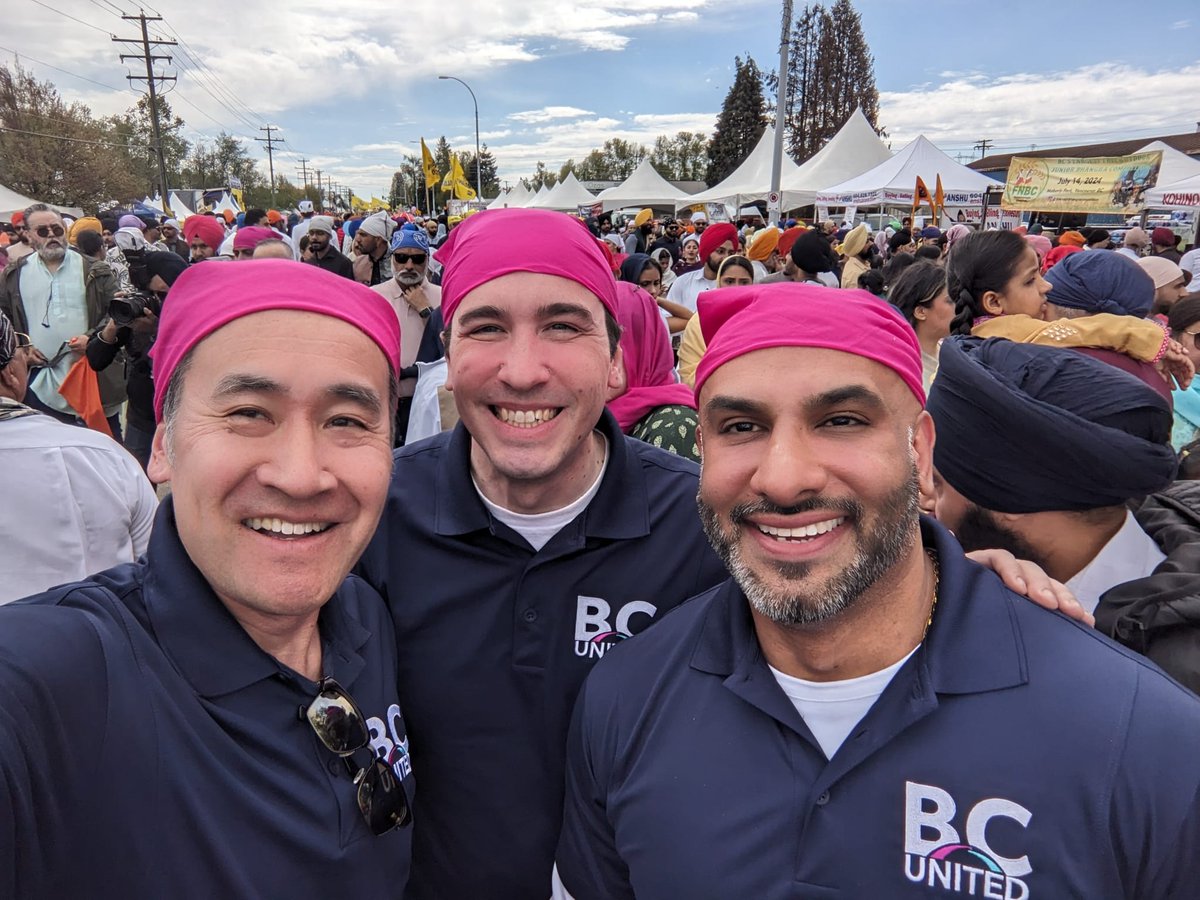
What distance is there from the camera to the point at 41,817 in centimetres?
107

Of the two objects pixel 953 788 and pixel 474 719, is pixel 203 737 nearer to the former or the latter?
pixel 474 719

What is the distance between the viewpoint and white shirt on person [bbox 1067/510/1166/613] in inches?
68.2

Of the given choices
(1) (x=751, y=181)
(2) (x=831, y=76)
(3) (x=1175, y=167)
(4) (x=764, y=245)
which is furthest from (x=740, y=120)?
(4) (x=764, y=245)

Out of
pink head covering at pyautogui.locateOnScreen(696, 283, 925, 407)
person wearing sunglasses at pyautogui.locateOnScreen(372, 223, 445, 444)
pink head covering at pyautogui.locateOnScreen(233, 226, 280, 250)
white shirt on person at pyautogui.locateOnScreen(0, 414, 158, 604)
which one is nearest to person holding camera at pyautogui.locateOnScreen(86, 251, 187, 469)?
person wearing sunglasses at pyautogui.locateOnScreen(372, 223, 445, 444)

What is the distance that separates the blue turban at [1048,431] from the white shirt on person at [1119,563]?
9 centimetres

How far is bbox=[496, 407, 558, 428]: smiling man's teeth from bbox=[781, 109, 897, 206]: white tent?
1982 centimetres

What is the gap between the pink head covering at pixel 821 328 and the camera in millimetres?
1484

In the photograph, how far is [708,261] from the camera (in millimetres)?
8164

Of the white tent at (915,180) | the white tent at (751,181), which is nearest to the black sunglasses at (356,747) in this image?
the white tent at (915,180)

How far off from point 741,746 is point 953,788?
14.1 inches

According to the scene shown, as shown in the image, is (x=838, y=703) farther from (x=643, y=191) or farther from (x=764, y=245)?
A: (x=643, y=191)

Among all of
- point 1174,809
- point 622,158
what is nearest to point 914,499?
point 1174,809

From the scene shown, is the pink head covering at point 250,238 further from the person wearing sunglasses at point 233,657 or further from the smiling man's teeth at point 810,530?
the smiling man's teeth at point 810,530

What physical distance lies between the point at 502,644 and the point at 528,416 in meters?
0.57
